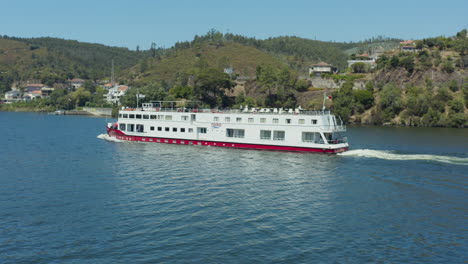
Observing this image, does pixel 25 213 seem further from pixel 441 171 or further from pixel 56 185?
pixel 441 171

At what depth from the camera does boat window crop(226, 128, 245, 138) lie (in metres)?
67.8

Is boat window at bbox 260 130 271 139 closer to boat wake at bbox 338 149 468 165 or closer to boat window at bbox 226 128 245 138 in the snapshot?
boat window at bbox 226 128 245 138

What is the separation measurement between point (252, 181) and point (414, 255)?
20523 mm

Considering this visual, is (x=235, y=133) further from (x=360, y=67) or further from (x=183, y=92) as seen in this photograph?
(x=360, y=67)

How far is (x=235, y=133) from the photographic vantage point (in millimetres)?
68125

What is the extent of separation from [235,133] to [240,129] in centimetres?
110

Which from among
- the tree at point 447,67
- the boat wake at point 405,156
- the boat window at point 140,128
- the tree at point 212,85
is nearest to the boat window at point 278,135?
the boat wake at point 405,156

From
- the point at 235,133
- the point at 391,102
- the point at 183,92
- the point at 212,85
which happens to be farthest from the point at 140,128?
the point at 391,102

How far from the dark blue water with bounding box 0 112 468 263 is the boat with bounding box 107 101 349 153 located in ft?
14.5

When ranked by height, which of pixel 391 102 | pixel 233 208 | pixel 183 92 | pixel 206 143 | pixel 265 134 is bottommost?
pixel 233 208

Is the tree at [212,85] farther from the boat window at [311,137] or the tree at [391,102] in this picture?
the boat window at [311,137]

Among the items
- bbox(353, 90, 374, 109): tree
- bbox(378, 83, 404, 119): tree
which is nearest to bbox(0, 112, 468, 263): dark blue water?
bbox(378, 83, 404, 119): tree

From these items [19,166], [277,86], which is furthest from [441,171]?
[277,86]

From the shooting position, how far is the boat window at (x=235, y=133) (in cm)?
6775
